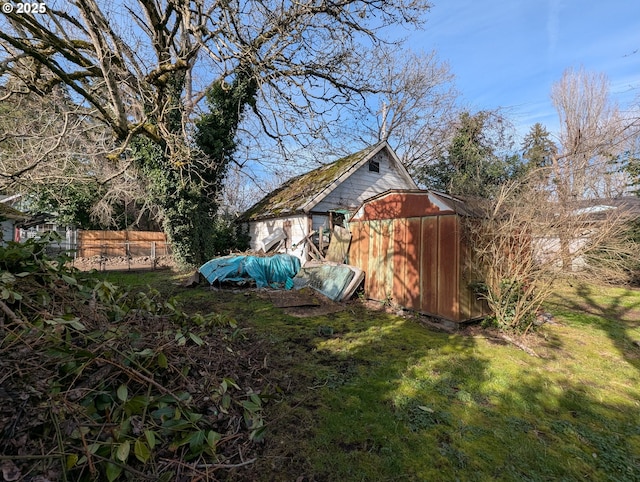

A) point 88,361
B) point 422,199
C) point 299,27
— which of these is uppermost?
point 299,27

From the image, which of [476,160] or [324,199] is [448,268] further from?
[476,160]

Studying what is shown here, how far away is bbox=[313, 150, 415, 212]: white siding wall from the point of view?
1186cm

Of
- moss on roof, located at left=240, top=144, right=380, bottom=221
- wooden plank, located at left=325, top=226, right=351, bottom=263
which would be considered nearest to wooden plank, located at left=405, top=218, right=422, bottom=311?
wooden plank, located at left=325, top=226, right=351, bottom=263

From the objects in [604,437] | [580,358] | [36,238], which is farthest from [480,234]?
[36,238]

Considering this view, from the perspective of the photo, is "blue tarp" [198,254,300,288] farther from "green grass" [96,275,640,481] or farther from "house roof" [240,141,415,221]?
"green grass" [96,275,640,481]

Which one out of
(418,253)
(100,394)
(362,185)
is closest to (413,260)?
(418,253)

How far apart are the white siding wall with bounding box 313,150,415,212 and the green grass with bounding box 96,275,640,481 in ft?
22.4

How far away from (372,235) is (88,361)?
6.75 metres

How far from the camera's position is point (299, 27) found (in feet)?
21.5

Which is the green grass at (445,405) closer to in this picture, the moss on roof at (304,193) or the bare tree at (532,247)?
the bare tree at (532,247)

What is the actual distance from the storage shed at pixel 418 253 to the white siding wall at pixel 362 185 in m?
3.57

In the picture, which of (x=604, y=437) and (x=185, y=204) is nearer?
(x=604, y=437)

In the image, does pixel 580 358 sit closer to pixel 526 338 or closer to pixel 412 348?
pixel 526 338

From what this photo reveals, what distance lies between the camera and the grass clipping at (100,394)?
1.54 metres
